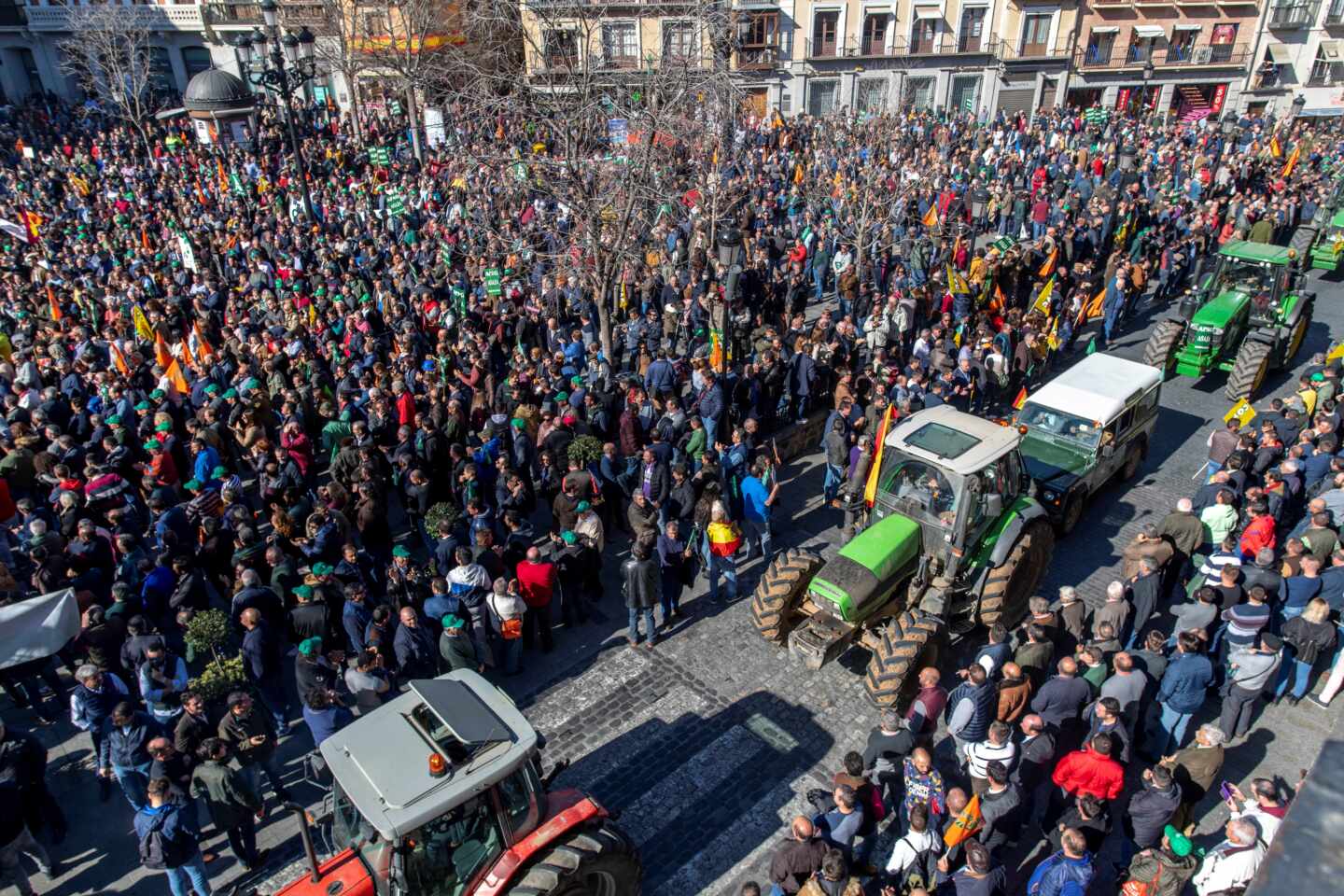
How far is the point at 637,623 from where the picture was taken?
Result: 9.98 meters

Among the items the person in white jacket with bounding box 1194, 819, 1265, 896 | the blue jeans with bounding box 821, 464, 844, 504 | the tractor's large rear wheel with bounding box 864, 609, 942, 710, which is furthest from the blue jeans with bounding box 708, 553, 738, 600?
the person in white jacket with bounding box 1194, 819, 1265, 896

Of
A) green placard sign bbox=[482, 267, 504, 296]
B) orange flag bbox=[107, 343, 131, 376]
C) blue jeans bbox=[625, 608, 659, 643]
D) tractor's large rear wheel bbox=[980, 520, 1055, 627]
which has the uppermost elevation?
green placard sign bbox=[482, 267, 504, 296]

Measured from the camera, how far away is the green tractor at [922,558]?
8.88 meters

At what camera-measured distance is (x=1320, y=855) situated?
143 cm

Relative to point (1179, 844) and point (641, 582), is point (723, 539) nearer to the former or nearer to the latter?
point (641, 582)

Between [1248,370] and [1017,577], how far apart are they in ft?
27.5

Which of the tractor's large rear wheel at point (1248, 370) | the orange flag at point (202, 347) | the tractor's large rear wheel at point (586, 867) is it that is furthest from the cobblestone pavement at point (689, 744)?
the orange flag at point (202, 347)

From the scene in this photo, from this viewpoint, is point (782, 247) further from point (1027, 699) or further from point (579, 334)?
point (1027, 699)

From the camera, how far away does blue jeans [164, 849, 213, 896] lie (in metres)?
6.81

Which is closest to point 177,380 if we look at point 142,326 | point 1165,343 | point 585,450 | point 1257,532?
point 142,326

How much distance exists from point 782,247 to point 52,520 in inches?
642

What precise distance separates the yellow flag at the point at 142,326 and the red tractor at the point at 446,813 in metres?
13.2

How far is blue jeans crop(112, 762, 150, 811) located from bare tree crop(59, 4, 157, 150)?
1240 inches

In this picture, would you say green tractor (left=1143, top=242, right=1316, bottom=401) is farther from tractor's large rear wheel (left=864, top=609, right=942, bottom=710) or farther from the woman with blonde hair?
tractor's large rear wheel (left=864, top=609, right=942, bottom=710)
